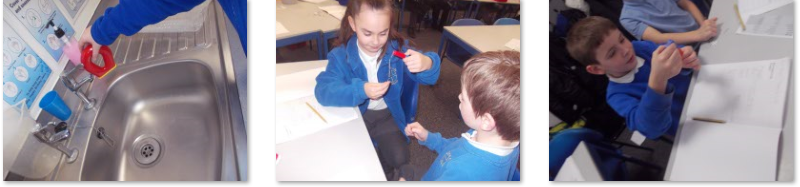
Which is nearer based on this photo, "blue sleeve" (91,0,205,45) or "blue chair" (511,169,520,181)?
"blue sleeve" (91,0,205,45)

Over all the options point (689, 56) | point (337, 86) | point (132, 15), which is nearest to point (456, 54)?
point (337, 86)

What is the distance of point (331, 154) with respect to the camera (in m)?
0.86

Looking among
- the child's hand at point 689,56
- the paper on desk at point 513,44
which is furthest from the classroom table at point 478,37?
the child's hand at point 689,56

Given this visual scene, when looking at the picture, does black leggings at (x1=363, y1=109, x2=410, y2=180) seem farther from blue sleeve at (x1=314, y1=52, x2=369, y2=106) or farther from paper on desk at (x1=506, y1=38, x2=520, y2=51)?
paper on desk at (x1=506, y1=38, x2=520, y2=51)

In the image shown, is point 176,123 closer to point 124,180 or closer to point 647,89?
point 124,180

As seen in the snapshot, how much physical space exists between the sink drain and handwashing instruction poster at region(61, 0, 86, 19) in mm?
342

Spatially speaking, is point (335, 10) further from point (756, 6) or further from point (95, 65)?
point (756, 6)

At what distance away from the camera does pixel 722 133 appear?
2.68 ft

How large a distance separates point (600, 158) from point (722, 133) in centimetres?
26

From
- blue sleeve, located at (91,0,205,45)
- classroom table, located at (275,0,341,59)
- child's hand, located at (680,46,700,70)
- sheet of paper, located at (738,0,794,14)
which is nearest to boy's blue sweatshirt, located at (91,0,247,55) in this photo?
blue sleeve, located at (91,0,205,45)

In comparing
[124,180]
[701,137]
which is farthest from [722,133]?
[124,180]

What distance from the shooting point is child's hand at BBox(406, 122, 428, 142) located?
87cm

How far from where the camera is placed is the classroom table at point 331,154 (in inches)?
33.9

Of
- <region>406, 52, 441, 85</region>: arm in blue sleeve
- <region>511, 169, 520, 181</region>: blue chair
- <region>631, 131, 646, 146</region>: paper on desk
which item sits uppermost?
<region>406, 52, 441, 85</region>: arm in blue sleeve
